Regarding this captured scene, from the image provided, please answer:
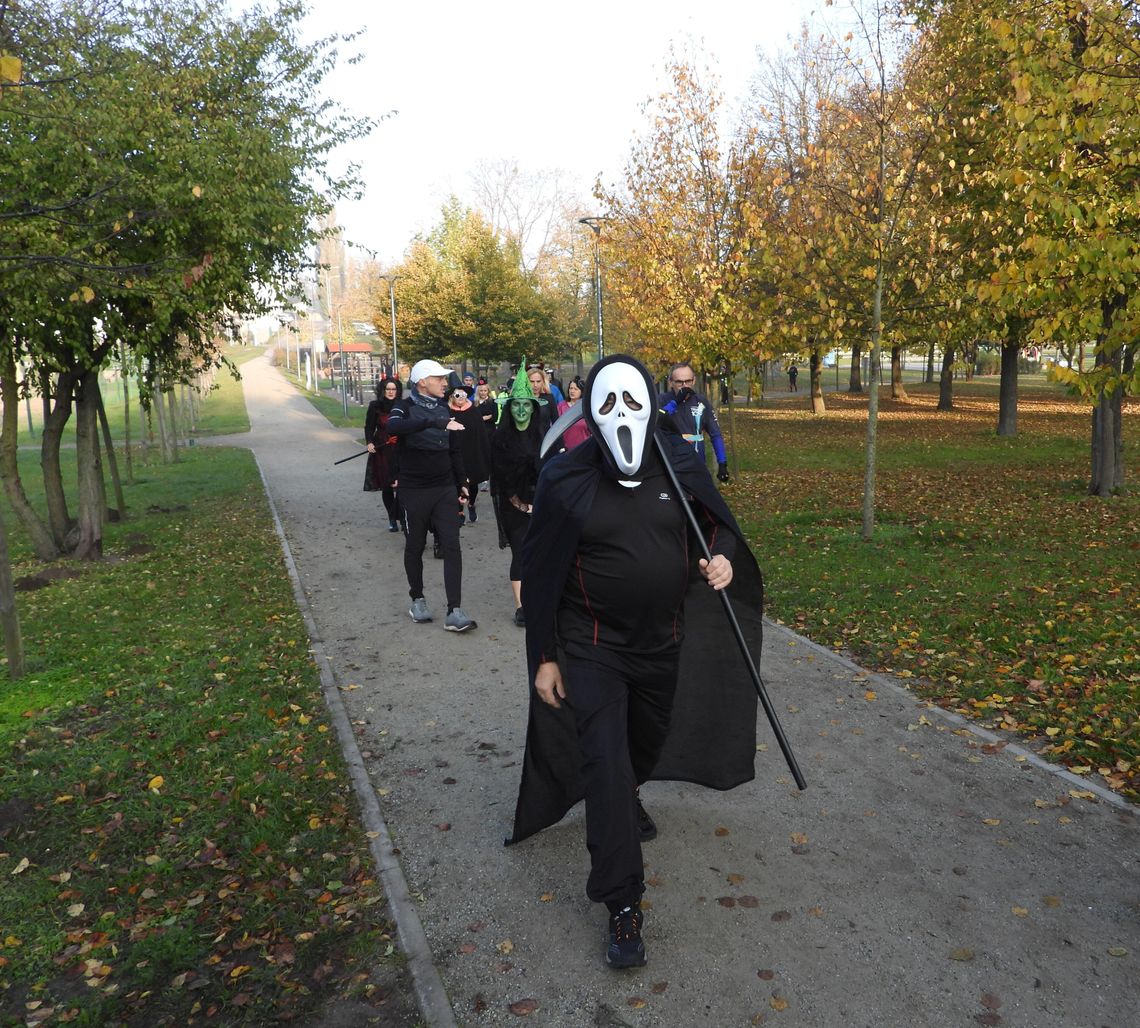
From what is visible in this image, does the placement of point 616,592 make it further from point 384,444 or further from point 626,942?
point 384,444

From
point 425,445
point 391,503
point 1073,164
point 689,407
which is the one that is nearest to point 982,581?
point 689,407

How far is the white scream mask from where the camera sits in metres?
3.72

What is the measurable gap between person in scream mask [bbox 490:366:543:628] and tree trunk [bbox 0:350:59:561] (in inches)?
248

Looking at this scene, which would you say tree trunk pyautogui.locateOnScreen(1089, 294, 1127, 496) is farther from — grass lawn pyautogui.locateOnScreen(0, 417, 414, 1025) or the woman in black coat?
grass lawn pyautogui.locateOnScreen(0, 417, 414, 1025)

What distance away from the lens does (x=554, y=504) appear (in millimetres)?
3812

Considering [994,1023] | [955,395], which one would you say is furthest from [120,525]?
[955,395]

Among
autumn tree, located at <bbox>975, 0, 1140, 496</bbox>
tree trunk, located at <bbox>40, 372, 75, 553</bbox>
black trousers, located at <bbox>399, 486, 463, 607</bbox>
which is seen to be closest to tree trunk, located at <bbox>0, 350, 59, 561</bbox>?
tree trunk, located at <bbox>40, 372, 75, 553</bbox>

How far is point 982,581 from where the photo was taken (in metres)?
9.56

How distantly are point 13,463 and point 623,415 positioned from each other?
1090 centimetres

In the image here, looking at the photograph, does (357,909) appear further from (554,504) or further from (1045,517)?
(1045,517)

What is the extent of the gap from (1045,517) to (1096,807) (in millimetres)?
9005

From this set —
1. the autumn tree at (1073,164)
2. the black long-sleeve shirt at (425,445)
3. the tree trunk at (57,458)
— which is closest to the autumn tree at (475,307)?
the tree trunk at (57,458)

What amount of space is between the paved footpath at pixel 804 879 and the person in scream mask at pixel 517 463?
182 centimetres

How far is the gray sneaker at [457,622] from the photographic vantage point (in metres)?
8.55
